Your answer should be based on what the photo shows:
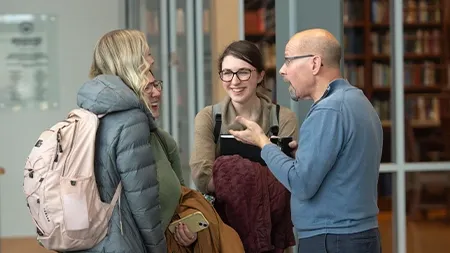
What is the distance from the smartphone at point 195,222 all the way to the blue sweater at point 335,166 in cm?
35

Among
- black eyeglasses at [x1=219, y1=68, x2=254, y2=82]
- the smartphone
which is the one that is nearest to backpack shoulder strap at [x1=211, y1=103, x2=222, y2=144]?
black eyeglasses at [x1=219, y1=68, x2=254, y2=82]

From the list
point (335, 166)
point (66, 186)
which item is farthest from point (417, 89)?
point (66, 186)

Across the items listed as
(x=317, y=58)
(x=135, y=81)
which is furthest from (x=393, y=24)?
(x=135, y=81)

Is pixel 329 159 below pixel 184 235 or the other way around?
the other way around

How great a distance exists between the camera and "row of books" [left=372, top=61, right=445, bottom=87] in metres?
3.48

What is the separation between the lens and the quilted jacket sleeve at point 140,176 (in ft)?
7.71

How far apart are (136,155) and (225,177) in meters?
0.52

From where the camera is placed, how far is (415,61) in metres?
3.51

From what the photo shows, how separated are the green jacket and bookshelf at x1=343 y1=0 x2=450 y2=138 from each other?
121 centimetres

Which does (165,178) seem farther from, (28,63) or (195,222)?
(28,63)

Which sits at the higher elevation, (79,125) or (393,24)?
(393,24)

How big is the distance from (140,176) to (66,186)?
223 mm

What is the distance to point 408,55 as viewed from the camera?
11.6 feet

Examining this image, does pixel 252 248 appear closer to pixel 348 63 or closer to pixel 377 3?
pixel 348 63
